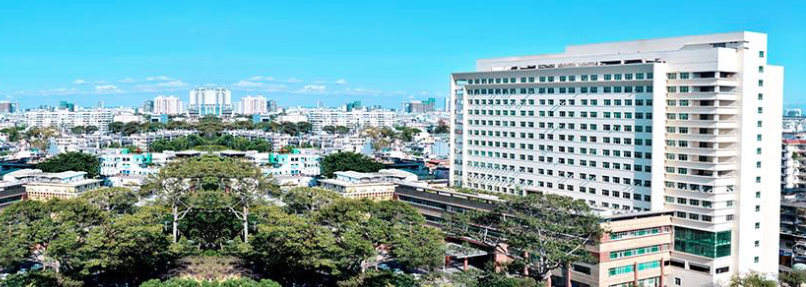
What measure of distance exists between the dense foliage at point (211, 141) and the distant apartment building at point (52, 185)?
28.0ft

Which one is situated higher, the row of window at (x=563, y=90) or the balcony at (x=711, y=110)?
the row of window at (x=563, y=90)

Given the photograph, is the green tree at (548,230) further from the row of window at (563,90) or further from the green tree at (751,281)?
the row of window at (563,90)

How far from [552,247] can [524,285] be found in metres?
2.03

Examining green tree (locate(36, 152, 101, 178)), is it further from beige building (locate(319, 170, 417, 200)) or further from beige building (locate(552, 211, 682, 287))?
beige building (locate(552, 211, 682, 287))

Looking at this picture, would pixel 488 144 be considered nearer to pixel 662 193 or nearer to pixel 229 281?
pixel 662 193

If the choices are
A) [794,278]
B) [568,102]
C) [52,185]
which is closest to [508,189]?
[568,102]

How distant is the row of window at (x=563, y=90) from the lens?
3334cm

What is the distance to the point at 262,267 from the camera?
28.2 metres

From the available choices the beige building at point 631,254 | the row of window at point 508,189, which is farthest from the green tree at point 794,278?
the row of window at point 508,189

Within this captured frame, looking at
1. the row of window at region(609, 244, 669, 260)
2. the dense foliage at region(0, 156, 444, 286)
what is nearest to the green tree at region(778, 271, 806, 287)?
the row of window at region(609, 244, 669, 260)

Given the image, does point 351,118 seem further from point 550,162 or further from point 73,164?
point 550,162

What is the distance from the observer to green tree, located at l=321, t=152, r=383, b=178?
6284 centimetres

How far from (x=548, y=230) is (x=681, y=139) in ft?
26.5

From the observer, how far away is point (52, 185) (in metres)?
47.4
